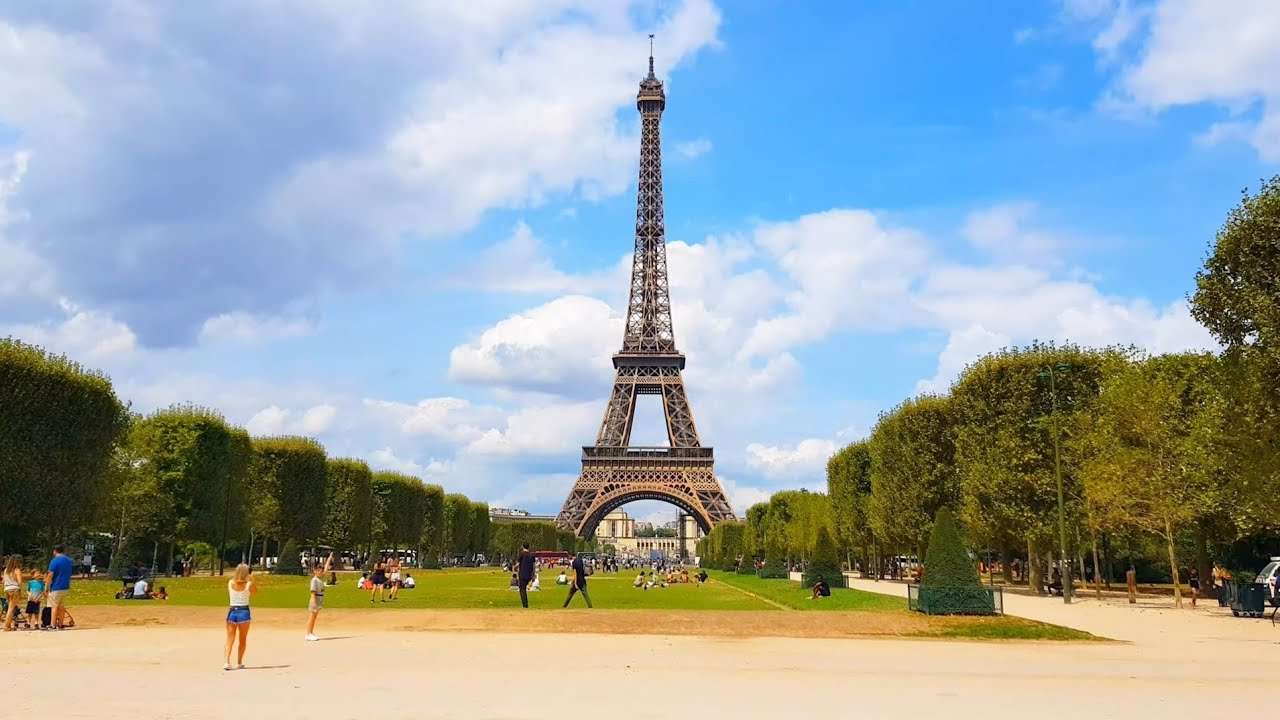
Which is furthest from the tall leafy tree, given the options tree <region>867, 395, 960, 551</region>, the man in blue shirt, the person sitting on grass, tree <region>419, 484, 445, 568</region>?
the man in blue shirt

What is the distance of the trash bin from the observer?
32.7 metres

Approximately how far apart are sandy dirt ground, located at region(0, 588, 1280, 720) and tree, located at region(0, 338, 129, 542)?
19.6m

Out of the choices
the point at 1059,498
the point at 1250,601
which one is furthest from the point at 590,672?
the point at 1059,498

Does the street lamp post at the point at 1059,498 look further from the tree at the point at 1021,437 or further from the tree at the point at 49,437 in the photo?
the tree at the point at 49,437

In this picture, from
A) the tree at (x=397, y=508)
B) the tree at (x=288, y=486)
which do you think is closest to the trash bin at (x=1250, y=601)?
the tree at (x=288, y=486)

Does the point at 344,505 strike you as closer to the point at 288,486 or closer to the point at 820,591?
the point at 288,486

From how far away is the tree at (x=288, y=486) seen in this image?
65.2 metres

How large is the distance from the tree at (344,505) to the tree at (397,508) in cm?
487

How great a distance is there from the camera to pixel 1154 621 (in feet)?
104

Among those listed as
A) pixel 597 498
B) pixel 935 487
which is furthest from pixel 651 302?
pixel 935 487

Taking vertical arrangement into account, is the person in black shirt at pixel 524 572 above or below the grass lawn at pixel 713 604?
above

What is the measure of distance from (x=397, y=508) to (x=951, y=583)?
6664 centimetres

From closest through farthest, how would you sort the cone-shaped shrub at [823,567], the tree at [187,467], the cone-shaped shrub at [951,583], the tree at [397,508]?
1. the cone-shaped shrub at [951,583]
2. the cone-shaped shrub at [823,567]
3. the tree at [187,467]
4. the tree at [397,508]

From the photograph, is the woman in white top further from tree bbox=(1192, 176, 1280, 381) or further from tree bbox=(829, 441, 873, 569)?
tree bbox=(829, 441, 873, 569)
